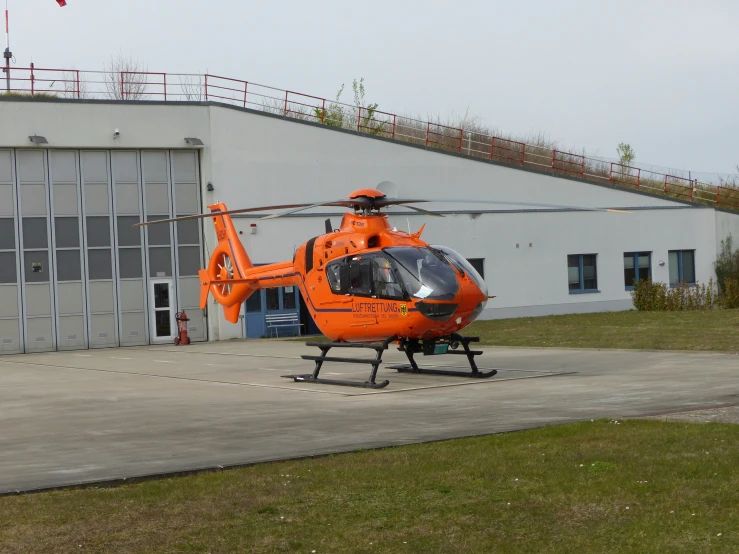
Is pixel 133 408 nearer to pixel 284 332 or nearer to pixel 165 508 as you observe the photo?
pixel 165 508

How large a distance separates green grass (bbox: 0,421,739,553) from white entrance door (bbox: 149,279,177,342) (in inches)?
957

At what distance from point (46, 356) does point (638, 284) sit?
20407mm

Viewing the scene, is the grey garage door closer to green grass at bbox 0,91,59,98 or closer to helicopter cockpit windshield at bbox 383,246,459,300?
green grass at bbox 0,91,59,98

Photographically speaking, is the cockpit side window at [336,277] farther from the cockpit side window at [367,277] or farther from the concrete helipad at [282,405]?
the concrete helipad at [282,405]

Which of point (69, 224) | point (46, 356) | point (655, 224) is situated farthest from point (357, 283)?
point (655, 224)

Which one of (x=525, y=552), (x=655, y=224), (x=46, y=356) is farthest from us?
(x=655, y=224)

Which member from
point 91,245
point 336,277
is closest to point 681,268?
point 91,245

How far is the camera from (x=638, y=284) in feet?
115

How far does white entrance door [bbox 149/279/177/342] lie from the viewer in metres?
32.6

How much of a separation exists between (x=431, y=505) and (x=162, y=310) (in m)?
26.6

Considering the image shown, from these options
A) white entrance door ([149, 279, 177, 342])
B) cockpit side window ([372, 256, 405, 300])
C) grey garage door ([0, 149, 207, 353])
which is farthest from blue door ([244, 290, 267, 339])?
cockpit side window ([372, 256, 405, 300])

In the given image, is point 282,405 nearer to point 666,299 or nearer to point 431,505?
point 431,505

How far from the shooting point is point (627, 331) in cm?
Result: 2488

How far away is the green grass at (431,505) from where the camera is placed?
6.33 m
